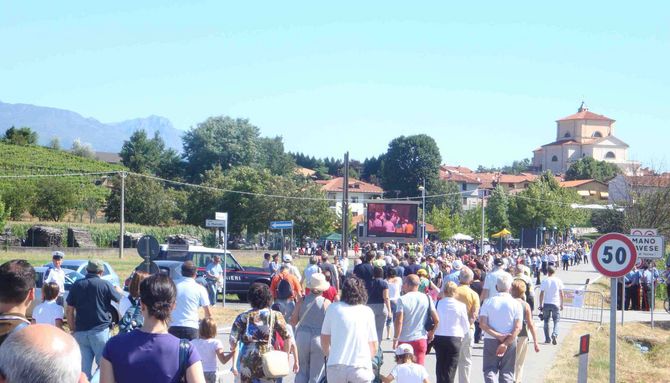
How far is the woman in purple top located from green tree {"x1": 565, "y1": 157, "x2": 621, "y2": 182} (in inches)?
5705

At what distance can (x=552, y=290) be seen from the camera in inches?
724

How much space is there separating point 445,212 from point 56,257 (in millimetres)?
80289

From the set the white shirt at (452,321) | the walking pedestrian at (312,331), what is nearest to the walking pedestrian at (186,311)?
the walking pedestrian at (312,331)

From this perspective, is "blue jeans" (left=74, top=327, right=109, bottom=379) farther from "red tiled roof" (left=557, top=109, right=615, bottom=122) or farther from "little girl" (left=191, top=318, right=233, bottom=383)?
"red tiled roof" (left=557, top=109, right=615, bottom=122)

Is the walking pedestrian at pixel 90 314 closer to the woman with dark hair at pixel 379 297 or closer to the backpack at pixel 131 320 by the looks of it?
the backpack at pixel 131 320

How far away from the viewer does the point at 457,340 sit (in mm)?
11406

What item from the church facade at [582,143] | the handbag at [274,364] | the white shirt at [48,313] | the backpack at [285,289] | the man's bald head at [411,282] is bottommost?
the handbag at [274,364]

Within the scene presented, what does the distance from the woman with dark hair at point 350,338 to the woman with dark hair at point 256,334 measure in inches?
16.7

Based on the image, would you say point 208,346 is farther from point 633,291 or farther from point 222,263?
point 633,291

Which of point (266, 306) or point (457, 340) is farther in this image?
point (457, 340)

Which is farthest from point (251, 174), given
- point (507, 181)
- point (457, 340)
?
point (507, 181)

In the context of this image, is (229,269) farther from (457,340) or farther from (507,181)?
(507,181)

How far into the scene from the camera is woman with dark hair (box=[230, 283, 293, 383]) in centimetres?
860

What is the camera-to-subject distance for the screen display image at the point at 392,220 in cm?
5666
